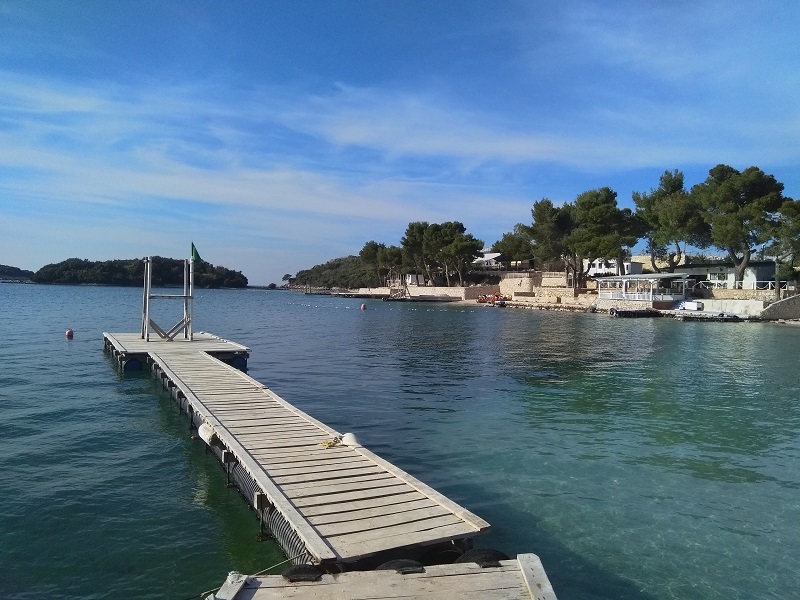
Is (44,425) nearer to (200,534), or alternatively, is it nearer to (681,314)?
(200,534)

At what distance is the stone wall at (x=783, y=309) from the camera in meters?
56.9

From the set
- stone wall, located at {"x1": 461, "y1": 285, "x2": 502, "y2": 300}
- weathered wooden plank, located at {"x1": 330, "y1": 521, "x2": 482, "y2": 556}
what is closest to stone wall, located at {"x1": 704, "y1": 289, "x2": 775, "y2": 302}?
stone wall, located at {"x1": 461, "y1": 285, "x2": 502, "y2": 300}

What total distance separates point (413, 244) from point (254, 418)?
353 feet

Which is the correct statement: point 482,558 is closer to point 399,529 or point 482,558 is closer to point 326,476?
point 399,529

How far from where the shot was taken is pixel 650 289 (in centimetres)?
6931

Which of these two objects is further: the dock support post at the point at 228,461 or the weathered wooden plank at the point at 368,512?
the dock support post at the point at 228,461

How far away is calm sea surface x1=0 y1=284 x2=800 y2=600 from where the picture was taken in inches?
299

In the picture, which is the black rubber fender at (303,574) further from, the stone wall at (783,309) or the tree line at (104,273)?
the tree line at (104,273)

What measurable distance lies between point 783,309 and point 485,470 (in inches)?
2300

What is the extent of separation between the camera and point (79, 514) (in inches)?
352

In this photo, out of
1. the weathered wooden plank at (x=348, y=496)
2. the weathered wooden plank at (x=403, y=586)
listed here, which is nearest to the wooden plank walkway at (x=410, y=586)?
the weathered wooden plank at (x=403, y=586)

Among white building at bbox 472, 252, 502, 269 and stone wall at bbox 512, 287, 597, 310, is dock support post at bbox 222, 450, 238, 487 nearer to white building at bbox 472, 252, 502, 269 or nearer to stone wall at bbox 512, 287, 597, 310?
stone wall at bbox 512, 287, 597, 310

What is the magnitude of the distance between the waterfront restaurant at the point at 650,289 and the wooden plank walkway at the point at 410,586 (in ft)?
219

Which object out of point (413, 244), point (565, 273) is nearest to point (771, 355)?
point (565, 273)
